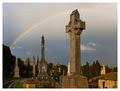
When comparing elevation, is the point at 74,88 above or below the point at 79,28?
below

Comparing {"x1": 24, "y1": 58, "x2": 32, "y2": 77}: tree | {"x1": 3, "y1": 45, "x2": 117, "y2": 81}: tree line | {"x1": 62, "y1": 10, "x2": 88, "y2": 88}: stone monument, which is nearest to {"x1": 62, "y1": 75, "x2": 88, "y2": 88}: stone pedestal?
{"x1": 62, "y1": 10, "x2": 88, "y2": 88}: stone monument

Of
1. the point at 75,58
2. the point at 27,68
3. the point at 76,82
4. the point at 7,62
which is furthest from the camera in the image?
the point at 27,68

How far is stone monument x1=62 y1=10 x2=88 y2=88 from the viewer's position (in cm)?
745

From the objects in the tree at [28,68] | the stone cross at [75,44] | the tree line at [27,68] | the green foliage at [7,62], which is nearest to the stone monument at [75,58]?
the stone cross at [75,44]

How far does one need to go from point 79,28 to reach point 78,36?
324 millimetres

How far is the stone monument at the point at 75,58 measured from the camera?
24.4 ft

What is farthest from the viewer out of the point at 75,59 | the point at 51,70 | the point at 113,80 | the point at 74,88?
the point at 51,70

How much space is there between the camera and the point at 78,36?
812 cm

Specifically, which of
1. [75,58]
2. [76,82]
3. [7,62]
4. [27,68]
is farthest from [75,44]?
A: [27,68]

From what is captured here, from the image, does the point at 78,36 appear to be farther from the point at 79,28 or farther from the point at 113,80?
the point at 113,80

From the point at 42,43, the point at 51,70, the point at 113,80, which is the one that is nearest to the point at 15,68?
the point at 42,43

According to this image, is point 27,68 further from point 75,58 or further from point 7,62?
point 75,58

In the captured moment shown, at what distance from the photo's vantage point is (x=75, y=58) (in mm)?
7941

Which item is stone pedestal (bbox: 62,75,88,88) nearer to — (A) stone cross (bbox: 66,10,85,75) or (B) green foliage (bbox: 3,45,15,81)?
(A) stone cross (bbox: 66,10,85,75)
